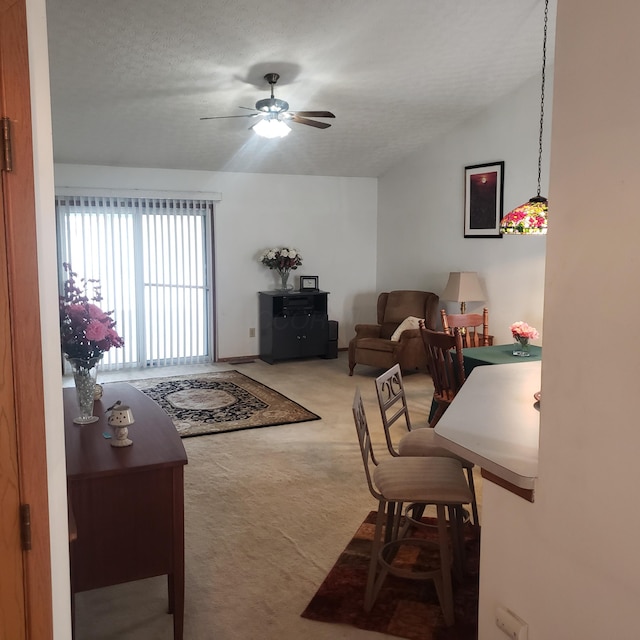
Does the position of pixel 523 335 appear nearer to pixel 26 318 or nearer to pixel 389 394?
pixel 389 394

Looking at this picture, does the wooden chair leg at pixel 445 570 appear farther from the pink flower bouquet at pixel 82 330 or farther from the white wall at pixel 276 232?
the white wall at pixel 276 232

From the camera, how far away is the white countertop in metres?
1.75

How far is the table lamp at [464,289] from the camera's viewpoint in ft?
20.6

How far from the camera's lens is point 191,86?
16.8 feet

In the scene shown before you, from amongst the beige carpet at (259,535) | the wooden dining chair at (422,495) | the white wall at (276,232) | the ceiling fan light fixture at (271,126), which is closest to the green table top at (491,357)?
the beige carpet at (259,535)

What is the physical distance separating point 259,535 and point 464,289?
12.4ft

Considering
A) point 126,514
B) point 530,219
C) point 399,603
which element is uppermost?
point 530,219

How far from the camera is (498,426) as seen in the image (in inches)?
84.7

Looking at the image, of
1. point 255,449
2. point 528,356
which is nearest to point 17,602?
point 255,449

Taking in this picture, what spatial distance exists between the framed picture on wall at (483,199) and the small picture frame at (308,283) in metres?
2.06

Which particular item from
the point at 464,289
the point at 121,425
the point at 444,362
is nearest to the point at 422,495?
the point at 121,425

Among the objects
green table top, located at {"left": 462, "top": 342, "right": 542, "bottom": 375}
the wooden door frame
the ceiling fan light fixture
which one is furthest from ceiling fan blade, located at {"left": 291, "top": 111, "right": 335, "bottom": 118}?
the wooden door frame

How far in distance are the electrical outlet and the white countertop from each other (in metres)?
0.41

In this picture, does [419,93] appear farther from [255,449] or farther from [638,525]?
[638,525]
